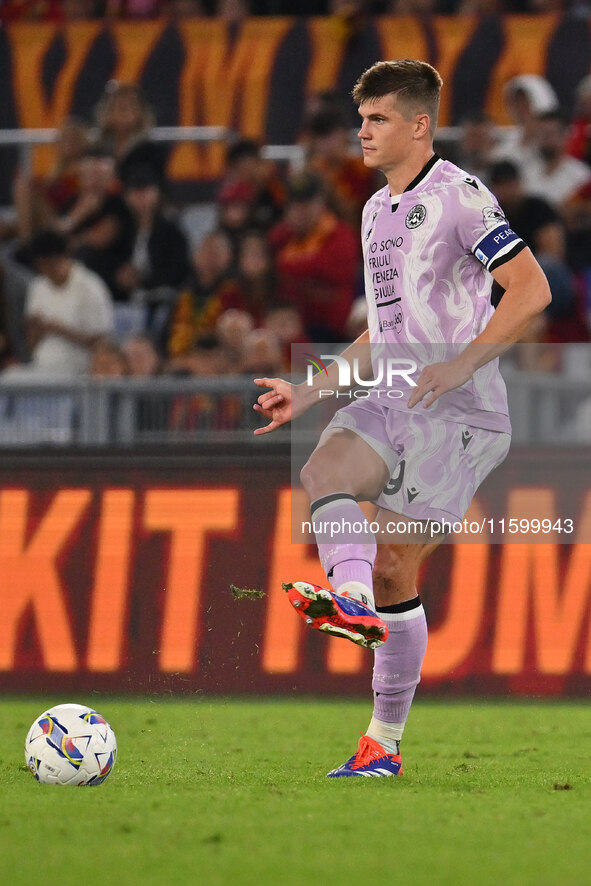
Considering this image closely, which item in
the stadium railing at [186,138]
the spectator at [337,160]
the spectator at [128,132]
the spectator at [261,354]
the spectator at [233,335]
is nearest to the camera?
the spectator at [261,354]

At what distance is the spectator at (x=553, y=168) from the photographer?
1023cm

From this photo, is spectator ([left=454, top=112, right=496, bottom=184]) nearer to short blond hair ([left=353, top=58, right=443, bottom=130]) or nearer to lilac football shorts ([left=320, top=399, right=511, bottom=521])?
short blond hair ([left=353, top=58, right=443, bottom=130])

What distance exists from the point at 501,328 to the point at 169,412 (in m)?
3.63

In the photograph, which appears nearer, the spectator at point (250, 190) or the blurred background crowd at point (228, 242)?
the blurred background crowd at point (228, 242)

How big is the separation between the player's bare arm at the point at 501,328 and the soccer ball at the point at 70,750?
162cm

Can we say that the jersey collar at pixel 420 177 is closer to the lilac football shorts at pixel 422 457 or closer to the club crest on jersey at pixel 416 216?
the club crest on jersey at pixel 416 216

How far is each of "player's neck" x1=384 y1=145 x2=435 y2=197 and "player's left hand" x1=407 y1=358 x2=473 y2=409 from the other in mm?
803

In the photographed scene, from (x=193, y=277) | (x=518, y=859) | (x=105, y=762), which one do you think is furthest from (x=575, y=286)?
(x=518, y=859)

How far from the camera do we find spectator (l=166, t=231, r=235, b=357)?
9.75m

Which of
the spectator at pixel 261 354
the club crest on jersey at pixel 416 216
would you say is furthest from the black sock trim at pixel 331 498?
the spectator at pixel 261 354

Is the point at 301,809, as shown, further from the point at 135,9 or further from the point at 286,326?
the point at 135,9

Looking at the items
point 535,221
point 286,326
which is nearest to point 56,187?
point 286,326

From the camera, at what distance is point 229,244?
10.2 m

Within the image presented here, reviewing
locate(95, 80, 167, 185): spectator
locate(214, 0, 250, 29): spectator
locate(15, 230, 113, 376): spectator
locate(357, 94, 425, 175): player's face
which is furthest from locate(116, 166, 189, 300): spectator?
locate(357, 94, 425, 175): player's face
